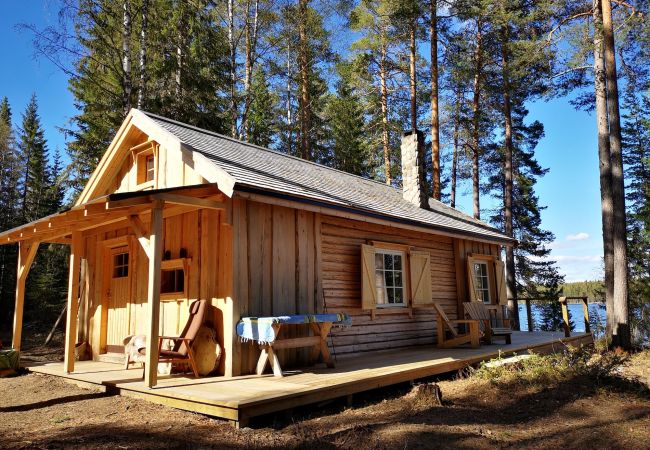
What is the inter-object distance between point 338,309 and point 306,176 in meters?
2.75

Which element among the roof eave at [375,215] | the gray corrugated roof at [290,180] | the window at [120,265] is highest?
the gray corrugated roof at [290,180]

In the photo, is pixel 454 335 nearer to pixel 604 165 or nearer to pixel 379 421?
pixel 379 421

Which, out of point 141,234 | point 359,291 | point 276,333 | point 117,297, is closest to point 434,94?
point 359,291

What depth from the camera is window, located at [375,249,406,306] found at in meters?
8.76

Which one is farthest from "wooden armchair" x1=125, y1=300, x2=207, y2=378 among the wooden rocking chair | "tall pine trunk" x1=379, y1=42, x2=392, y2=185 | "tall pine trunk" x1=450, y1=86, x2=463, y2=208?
"tall pine trunk" x1=450, y1=86, x2=463, y2=208

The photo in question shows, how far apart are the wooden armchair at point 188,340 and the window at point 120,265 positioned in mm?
2757

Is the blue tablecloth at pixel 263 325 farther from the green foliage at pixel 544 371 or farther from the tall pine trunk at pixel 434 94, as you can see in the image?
the tall pine trunk at pixel 434 94

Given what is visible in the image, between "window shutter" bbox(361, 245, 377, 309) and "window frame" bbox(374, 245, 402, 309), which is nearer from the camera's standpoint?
"window shutter" bbox(361, 245, 377, 309)

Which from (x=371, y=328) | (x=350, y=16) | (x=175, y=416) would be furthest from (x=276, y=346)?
(x=350, y=16)

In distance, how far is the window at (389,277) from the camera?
345 inches

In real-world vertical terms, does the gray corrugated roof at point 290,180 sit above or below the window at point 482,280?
above

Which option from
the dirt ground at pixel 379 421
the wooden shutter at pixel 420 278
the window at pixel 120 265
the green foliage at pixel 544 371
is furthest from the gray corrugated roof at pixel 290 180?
the green foliage at pixel 544 371

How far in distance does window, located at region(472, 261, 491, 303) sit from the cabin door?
25.1 feet

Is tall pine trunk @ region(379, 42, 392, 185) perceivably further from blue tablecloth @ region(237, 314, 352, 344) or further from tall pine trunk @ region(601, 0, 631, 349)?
blue tablecloth @ region(237, 314, 352, 344)
